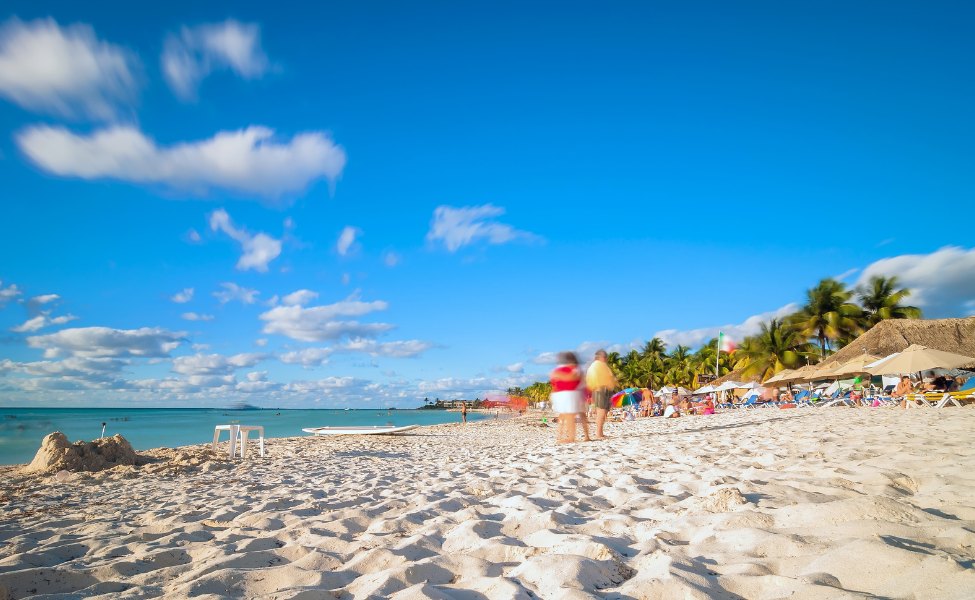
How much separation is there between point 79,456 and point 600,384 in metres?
8.27

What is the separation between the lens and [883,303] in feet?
108

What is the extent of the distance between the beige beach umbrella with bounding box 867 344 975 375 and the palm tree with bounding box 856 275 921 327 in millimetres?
20216

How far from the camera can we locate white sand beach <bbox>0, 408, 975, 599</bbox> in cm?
188

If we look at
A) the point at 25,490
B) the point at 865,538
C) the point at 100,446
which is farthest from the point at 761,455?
the point at 100,446

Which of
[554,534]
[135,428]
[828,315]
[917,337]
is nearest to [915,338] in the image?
[917,337]

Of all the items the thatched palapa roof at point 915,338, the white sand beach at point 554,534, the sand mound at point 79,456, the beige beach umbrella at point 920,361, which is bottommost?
the white sand beach at point 554,534

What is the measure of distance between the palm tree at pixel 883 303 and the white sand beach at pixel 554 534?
34272 millimetres

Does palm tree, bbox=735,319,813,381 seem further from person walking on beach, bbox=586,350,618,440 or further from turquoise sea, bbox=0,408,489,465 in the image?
person walking on beach, bbox=586,350,618,440

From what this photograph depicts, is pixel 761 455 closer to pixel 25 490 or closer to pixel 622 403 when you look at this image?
pixel 25 490

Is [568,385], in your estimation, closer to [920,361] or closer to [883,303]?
[920,361]

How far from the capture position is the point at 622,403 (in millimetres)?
29359

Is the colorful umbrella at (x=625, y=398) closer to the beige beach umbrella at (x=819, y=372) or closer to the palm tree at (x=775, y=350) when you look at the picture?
the beige beach umbrella at (x=819, y=372)

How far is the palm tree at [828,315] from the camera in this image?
33.2m

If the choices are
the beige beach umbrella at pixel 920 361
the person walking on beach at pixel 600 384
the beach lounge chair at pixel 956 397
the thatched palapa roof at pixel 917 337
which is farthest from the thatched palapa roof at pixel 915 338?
the person walking on beach at pixel 600 384
